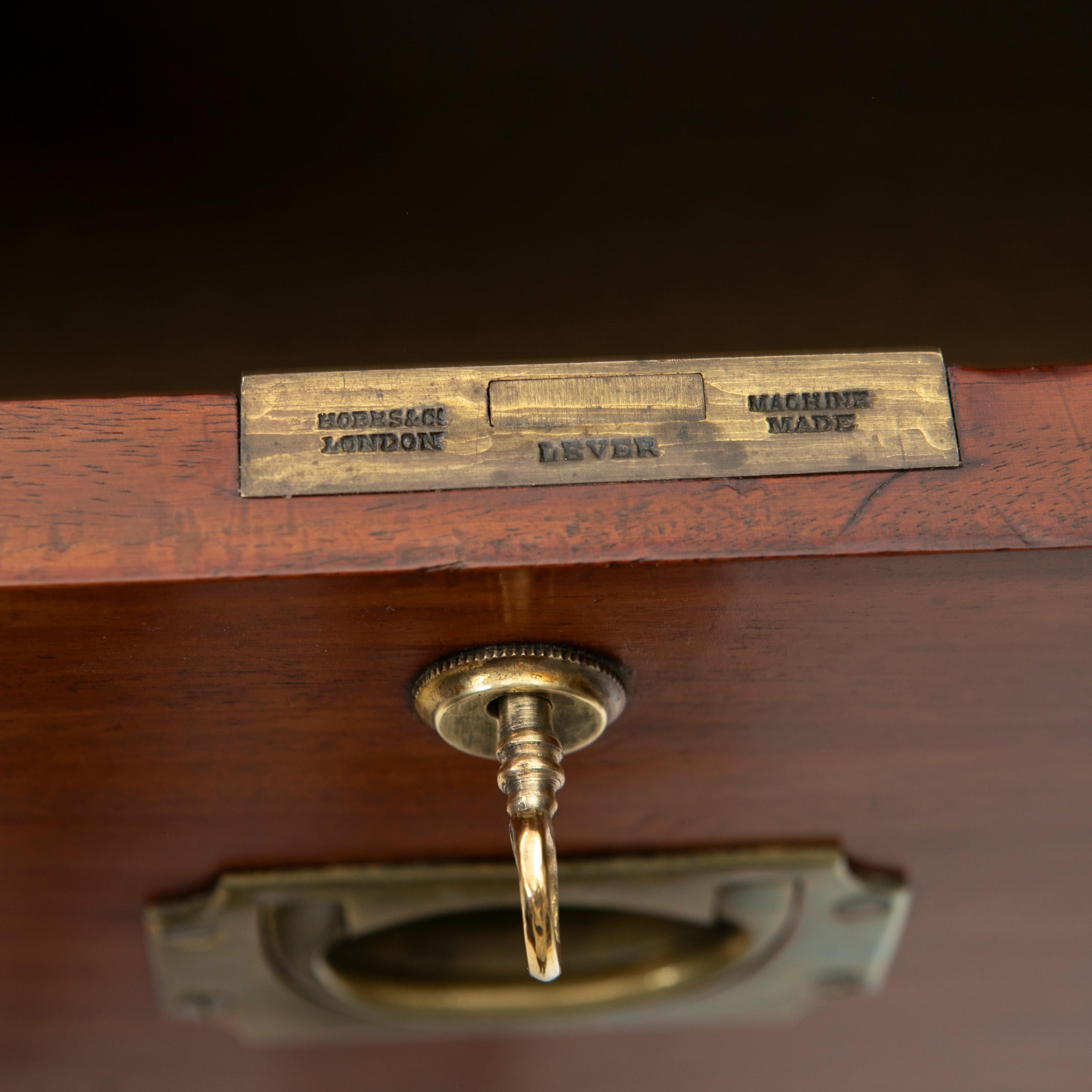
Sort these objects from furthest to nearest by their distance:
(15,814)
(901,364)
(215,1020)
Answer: (215,1020), (15,814), (901,364)

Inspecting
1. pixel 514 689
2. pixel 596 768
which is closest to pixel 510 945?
pixel 596 768

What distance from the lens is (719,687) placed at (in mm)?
528

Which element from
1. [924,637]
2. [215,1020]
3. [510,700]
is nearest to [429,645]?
[510,700]

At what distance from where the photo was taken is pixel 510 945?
2.51 feet

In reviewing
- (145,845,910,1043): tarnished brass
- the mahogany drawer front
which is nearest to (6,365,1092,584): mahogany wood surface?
the mahogany drawer front

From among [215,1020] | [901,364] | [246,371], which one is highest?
[246,371]

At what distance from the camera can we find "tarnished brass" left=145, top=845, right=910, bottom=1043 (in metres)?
0.67

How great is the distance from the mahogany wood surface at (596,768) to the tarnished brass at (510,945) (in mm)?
21

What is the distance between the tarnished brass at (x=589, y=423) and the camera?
0.45 metres

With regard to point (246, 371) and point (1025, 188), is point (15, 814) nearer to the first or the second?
point (246, 371)

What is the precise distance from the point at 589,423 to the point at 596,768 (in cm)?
21

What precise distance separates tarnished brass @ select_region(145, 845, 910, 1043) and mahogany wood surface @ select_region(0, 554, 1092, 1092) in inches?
0.8

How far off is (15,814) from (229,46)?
0.48 meters


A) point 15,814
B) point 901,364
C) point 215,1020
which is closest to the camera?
point 901,364
